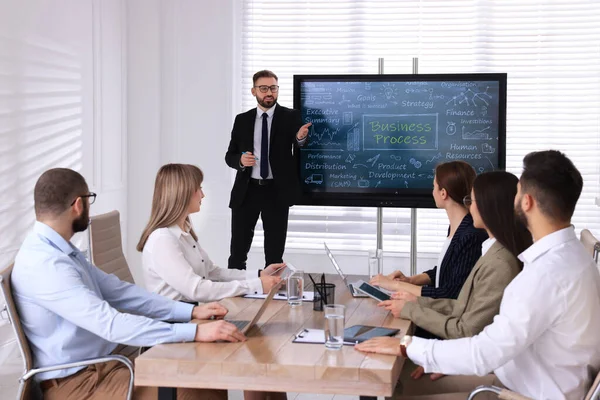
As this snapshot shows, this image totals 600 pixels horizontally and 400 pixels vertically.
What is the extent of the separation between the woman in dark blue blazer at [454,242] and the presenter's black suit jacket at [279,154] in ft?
7.93

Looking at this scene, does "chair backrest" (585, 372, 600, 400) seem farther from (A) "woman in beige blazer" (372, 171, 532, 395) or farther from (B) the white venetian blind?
(B) the white venetian blind

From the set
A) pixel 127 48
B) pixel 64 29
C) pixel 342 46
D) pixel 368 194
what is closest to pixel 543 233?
pixel 368 194

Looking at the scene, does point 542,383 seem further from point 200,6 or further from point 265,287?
point 200,6

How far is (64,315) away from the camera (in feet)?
8.51

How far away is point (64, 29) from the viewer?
5797 millimetres

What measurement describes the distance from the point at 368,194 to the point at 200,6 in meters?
2.32

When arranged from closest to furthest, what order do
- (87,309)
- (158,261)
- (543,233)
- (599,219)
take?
(543,233) → (87,309) → (158,261) → (599,219)

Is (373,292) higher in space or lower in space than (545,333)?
lower

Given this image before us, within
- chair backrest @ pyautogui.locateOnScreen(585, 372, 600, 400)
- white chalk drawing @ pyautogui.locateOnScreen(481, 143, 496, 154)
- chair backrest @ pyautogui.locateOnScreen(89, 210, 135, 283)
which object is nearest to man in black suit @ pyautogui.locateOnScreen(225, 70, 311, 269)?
white chalk drawing @ pyautogui.locateOnScreen(481, 143, 496, 154)

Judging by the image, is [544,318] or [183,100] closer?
[544,318]

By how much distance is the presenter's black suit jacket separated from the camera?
5.81 metres

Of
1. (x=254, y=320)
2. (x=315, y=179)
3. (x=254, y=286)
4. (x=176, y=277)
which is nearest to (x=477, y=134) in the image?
(x=315, y=179)

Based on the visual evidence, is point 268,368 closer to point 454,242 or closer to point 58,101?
point 454,242

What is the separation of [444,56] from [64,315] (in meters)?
4.86
